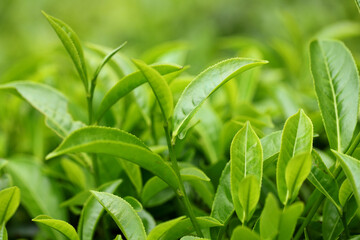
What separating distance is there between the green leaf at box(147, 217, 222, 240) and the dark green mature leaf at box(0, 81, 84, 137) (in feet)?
0.94

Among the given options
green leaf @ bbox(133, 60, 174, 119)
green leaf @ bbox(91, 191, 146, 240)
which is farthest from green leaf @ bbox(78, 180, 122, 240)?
green leaf @ bbox(133, 60, 174, 119)

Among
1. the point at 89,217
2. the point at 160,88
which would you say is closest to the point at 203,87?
the point at 160,88

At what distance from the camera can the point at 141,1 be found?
11.3 ft

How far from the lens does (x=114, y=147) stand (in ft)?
2.04

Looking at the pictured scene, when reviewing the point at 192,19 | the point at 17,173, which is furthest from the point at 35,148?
the point at 192,19

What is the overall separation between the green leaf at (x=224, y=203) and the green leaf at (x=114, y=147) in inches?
3.3

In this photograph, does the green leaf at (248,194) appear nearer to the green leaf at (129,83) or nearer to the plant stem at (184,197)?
the plant stem at (184,197)

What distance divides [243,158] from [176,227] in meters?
0.16

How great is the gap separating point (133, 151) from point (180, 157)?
1.22ft

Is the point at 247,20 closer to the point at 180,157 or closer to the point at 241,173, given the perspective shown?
the point at 180,157

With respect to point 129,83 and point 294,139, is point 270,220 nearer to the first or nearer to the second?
point 294,139

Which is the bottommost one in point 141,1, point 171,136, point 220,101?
point 220,101

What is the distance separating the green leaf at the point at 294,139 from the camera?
2.18 feet

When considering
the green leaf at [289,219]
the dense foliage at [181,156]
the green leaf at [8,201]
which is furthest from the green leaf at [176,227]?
the green leaf at [8,201]
